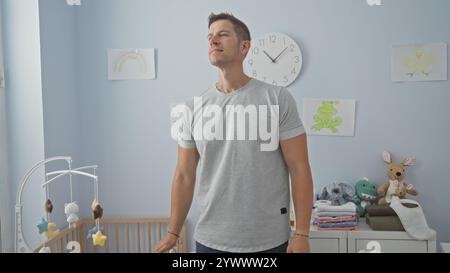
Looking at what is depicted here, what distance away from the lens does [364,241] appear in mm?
1589

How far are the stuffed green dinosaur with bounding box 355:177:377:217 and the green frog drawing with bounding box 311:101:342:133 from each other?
0.85ft

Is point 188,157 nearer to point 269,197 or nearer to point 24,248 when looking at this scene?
point 269,197

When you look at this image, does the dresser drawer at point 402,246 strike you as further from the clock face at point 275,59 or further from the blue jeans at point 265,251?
the clock face at point 275,59

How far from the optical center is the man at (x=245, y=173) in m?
1.03

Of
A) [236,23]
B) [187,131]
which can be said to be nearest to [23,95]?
[187,131]

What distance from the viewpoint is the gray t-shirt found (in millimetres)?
1024

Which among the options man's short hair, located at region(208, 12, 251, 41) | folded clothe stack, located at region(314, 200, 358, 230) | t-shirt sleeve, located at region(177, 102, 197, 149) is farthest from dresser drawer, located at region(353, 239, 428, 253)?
man's short hair, located at region(208, 12, 251, 41)

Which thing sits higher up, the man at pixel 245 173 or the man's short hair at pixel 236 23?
the man's short hair at pixel 236 23

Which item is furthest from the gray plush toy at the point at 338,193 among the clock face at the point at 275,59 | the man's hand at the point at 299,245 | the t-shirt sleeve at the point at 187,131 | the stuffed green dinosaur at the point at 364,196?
the t-shirt sleeve at the point at 187,131

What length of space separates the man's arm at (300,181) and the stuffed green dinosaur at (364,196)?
0.79 m

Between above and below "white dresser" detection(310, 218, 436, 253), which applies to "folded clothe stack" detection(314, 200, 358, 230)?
above

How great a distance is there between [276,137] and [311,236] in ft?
2.41

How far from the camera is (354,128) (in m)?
1.80

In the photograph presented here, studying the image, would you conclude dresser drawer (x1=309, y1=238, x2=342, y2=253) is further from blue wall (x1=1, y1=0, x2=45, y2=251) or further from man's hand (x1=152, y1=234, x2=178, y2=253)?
blue wall (x1=1, y1=0, x2=45, y2=251)
